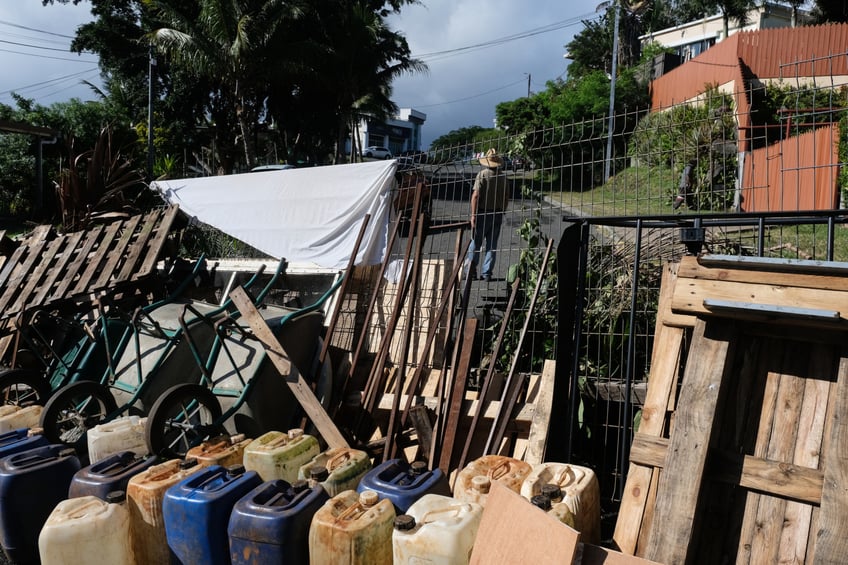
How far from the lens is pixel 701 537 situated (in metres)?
2.54

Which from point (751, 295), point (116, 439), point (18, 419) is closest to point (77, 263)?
point (18, 419)

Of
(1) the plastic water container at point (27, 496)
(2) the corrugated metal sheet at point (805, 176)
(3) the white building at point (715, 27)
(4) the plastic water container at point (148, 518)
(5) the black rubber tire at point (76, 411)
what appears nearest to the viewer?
(4) the plastic water container at point (148, 518)

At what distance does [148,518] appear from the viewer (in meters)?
3.15

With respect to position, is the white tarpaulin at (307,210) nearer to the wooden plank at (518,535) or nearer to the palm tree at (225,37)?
the wooden plank at (518,535)

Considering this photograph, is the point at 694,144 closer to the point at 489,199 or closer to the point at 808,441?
the point at 489,199

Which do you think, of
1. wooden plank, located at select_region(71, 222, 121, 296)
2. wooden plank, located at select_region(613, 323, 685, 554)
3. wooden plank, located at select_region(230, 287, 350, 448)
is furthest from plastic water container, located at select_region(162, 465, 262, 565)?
wooden plank, located at select_region(71, 222, 121, 296)

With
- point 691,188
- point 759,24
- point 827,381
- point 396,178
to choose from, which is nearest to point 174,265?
point 396,178

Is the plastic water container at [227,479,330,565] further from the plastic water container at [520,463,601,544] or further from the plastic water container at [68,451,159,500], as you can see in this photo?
the plastic water container at [520,463,601,544]

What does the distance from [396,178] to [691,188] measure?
108 inches

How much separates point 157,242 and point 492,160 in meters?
2.99

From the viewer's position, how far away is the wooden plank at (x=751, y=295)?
2.29 meters

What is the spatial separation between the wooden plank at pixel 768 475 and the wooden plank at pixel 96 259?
4751 mm

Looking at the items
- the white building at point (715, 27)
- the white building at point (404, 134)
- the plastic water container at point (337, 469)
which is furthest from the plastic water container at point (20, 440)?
the white building at point (404, 134)

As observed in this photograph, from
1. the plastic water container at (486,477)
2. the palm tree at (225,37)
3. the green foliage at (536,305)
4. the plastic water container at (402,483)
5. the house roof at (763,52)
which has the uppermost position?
the palm tree at (225,37)
